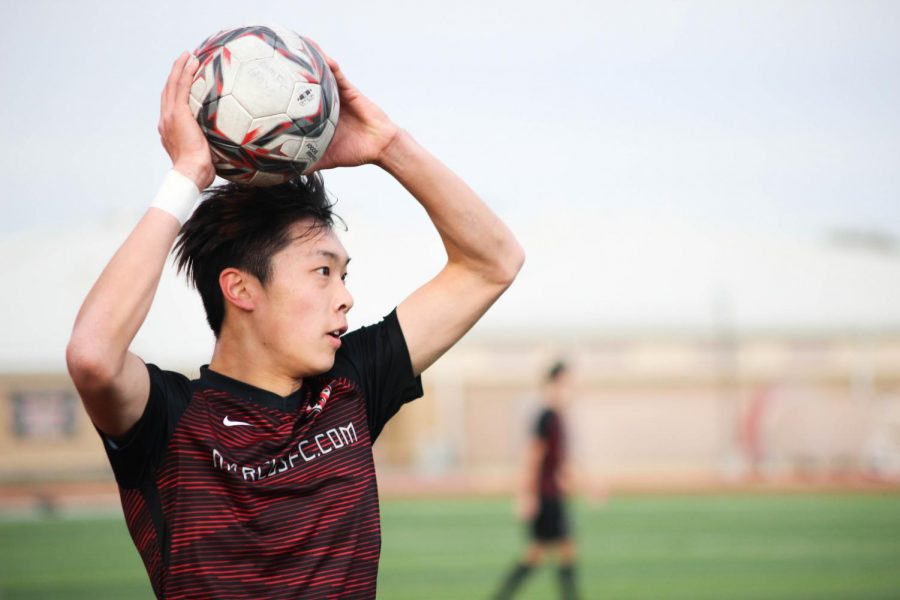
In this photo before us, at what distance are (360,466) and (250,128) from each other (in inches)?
33.9

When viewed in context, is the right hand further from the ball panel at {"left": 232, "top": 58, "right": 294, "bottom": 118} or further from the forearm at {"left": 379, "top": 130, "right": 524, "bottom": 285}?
the forearm at {"left": 379, "top": 130, "right": 524, "bottom": 285}

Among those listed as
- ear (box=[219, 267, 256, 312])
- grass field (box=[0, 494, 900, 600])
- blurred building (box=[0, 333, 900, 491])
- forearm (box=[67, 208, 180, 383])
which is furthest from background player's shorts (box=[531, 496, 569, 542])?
blurred building (box=[0, 333, 900, 491])

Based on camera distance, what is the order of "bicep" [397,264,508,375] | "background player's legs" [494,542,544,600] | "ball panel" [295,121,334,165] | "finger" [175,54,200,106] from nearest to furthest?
"finger" [175,54,200,106], "ball panel" [295,121,334,165], "bicep" [397,264,508,375], "background player's legs" [494,542,544,600]

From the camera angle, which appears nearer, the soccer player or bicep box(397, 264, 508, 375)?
bicep box(397, 264, 508, 375)

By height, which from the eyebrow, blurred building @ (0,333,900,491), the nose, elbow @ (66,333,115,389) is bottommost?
blurred building @ (0,333,900,491)

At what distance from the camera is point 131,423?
2.40m

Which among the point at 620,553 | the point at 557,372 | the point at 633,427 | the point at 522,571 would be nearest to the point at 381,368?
the point at 522,571

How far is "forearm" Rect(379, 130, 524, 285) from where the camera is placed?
289cm

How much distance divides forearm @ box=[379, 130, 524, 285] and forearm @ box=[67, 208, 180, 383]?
0.74 metres

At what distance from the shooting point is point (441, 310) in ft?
9.87

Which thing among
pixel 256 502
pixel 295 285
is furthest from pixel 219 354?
pixel 256 502

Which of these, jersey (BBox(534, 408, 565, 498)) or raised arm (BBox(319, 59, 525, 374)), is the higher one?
raised arm (BBox(319, 59, 525, 374))

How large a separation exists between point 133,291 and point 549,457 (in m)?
8.05

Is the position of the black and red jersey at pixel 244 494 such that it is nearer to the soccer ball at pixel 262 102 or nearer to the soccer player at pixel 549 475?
the soccer ball at pixel 262 102
